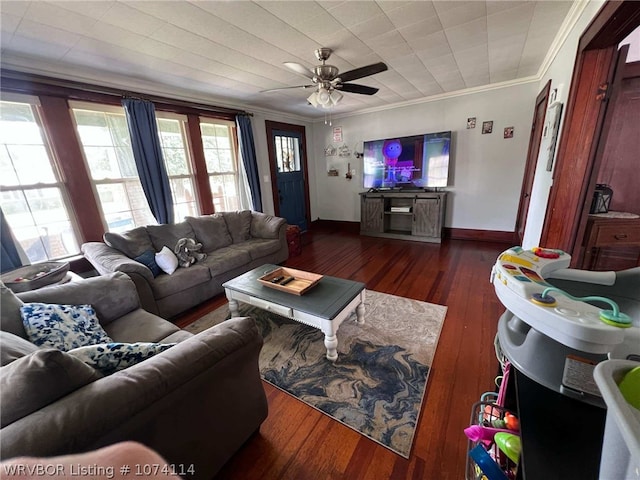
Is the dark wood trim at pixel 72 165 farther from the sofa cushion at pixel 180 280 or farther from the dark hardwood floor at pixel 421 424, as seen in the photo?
the dark hardwood floor at pixel 421 424

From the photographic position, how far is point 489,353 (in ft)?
5.99

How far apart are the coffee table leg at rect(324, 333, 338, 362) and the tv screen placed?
3487 mm

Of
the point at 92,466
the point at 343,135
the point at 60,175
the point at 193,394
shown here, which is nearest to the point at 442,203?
the point at 343,135

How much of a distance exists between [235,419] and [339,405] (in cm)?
63

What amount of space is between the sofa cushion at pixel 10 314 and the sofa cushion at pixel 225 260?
1.48 m

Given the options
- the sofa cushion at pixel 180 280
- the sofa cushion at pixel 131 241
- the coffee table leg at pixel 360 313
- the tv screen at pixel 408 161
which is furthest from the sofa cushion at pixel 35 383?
the tv screen at pixel 408 161

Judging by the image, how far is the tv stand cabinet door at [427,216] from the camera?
420cm

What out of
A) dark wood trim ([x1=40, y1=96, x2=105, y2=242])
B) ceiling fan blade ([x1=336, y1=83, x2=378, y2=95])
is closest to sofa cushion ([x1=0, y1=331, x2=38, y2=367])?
dark wood trim ([x1=40, y1=96, x2=105, y2=242])

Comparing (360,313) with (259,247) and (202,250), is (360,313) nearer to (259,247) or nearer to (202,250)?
(259,247)

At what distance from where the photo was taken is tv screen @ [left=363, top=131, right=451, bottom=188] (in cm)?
414

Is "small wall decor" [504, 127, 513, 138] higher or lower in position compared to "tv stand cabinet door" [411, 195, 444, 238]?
higher

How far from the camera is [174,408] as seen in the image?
899mm

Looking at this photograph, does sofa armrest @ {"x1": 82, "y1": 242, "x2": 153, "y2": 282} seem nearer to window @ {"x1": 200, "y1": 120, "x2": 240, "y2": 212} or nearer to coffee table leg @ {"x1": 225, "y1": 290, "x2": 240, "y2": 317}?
coffee table leg @ {"x1": 225, "y1": 290, "x2": 240, "y2": 317}

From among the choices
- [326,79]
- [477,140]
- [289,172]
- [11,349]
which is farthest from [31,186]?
[477,140]
